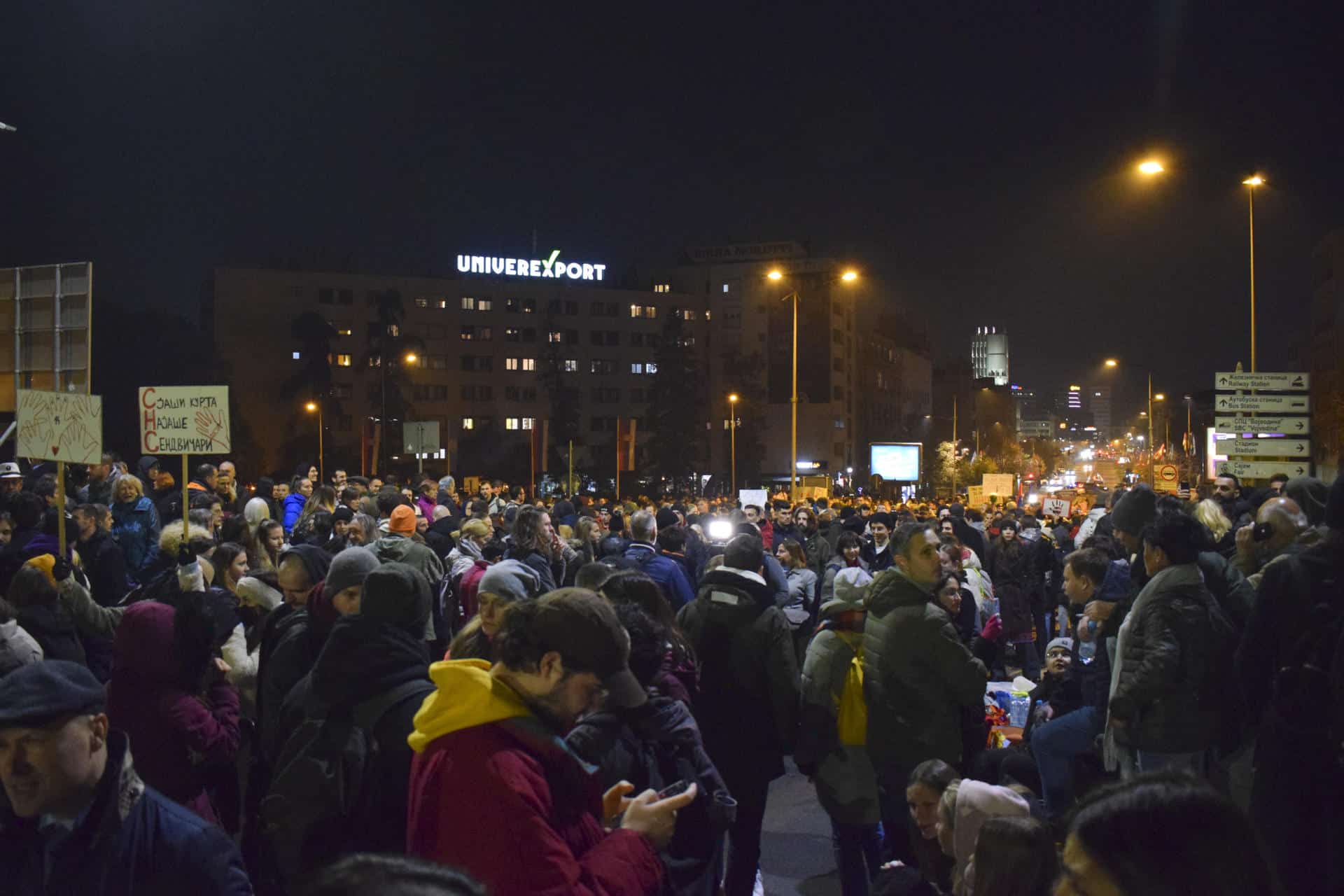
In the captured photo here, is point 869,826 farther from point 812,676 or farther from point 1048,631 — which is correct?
point 1048,631

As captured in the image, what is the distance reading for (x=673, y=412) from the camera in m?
76.2

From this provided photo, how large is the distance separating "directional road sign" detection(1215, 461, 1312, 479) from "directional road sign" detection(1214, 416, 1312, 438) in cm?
54

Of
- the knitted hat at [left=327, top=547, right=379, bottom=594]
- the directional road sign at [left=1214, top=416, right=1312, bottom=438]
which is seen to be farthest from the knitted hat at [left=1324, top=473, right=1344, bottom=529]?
the directional road sign at [left=1214, top=416, right=1312, bottom=438]

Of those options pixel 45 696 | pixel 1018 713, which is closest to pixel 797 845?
pixel 1018 713

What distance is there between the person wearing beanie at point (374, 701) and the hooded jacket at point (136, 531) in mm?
7902

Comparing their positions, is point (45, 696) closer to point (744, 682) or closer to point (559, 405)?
point (744, 682)

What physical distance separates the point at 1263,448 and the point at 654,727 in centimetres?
1610

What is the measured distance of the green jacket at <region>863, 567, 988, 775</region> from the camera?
561cm

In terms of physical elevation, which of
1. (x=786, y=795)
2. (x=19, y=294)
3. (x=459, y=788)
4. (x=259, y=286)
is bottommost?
(x=786, y=795)

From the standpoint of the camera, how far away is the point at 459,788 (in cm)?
266

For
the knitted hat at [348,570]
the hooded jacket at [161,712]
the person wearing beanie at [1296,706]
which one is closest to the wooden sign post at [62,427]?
the hooded jacket at [161,712]

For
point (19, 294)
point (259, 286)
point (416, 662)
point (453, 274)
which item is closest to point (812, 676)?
point (416, 662)

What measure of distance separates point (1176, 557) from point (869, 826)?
7.05 ft

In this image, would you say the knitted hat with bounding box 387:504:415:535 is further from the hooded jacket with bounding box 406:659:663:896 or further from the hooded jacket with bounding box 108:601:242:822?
the hooded jacket with bounding box 406:659:663:896
